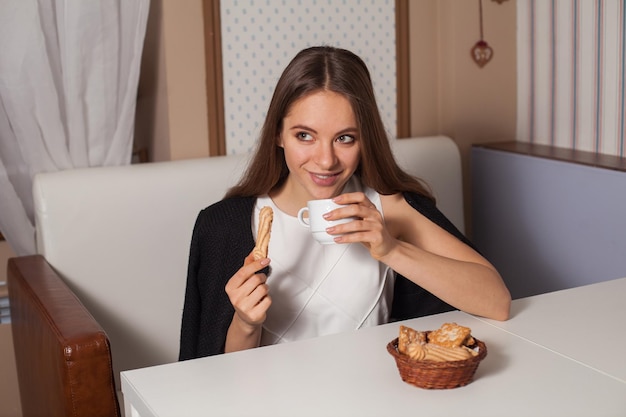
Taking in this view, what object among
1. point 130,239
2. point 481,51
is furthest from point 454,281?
point 481,51

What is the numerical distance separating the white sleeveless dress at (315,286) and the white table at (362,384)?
1.13 feet

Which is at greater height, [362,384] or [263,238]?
[263,238]

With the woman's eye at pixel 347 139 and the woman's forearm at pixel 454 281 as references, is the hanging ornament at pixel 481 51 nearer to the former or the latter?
the woman's eye at pixel 347 139

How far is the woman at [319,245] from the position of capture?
5.24 ft

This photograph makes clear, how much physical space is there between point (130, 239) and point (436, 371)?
1.22m

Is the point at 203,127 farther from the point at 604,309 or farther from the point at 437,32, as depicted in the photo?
the point at 604,309

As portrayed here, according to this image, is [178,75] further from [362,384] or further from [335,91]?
[362,384]

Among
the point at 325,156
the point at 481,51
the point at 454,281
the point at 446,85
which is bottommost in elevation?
the point at 454,281

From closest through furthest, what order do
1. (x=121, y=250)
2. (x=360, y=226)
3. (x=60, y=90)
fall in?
(x=360, y=226), (x=121, y=250), (x=60, y=90)

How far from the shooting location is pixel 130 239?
2.17 m

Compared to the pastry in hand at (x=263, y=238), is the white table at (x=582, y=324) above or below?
below

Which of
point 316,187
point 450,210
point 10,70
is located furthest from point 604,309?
point 10,70

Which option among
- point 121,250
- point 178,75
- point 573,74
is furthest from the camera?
point 573,74

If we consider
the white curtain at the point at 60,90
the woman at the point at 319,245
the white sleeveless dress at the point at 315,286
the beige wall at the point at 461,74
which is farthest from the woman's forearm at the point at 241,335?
the beige wall at the point at 461,74
